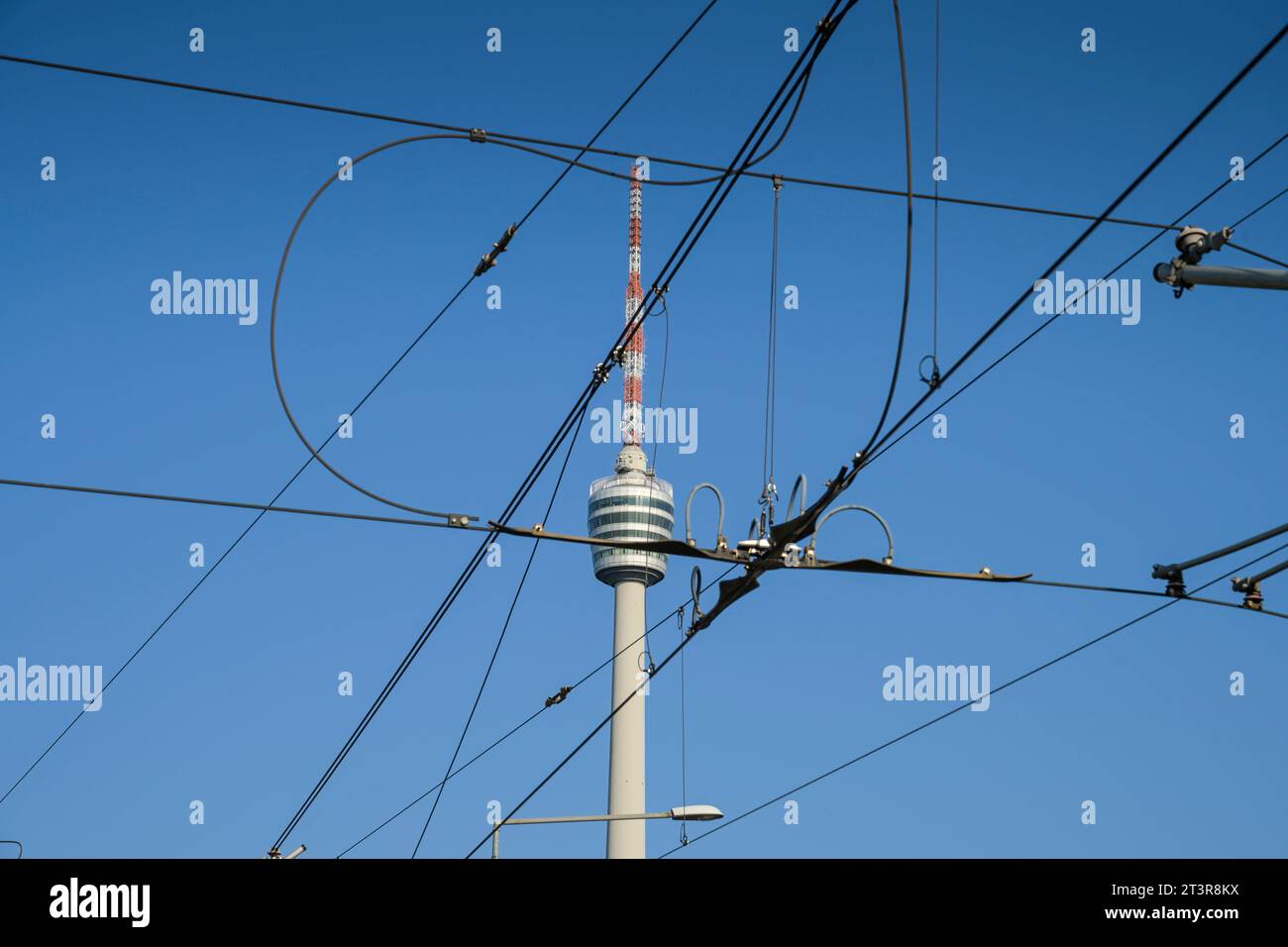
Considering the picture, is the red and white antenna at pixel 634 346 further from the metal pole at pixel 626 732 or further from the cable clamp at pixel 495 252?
the cable clamp at pixel 495 252

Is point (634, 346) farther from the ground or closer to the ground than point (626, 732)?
farther from the ground

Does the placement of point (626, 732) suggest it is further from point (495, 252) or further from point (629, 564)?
point (495, 252)

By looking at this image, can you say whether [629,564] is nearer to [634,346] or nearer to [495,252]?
[634,346]

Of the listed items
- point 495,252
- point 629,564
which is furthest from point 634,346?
point 495,252

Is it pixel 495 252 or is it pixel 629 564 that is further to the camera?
pixel 629 564

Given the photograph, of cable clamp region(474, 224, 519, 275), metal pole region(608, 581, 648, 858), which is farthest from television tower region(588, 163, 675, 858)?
cable clamp region(474, 224, 519, 275)
